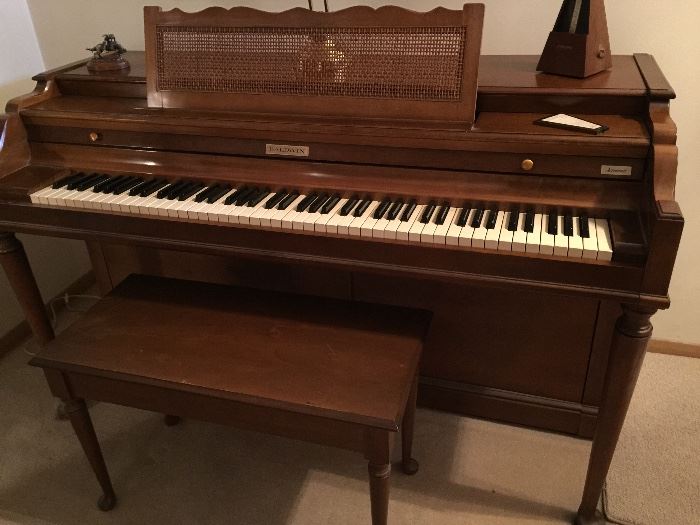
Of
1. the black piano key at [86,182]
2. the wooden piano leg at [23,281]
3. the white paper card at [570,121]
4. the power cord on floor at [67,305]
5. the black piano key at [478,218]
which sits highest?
the white paper card at [570,121]

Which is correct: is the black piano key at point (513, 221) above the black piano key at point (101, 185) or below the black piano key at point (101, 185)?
below

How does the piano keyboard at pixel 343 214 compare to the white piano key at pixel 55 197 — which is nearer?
the piano keyboard at pixel 343 214

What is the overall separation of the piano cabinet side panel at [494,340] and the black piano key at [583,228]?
1.29 feet

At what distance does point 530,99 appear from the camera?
1331 millimetres

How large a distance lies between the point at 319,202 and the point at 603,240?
0.59 meters

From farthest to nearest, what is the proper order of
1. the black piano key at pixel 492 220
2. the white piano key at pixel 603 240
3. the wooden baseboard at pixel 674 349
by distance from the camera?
the wooden baseboard at pixel 674 349 < the black piano key at pixel 492 220 < the white piano key at pixel 603 240

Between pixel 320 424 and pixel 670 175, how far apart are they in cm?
79

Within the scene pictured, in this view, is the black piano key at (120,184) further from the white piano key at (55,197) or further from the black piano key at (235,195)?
the black piano key at (235,195)

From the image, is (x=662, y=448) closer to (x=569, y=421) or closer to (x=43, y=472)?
(x=569, y=421)

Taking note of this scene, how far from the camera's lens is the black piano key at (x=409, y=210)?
1.26m

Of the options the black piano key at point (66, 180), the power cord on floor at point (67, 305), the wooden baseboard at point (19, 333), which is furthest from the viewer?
the power cord on floor at point (67, 305)

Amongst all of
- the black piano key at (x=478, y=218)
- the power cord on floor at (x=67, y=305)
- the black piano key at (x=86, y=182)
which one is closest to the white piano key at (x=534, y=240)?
the black piano key at (x=478, y=218)

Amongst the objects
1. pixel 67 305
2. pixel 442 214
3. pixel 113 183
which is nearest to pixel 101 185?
pixel 113 183

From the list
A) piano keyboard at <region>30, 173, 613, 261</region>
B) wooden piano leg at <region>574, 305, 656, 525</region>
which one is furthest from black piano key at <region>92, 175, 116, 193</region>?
wooden piano leg at <region>574, 305, 656, 525</region>
